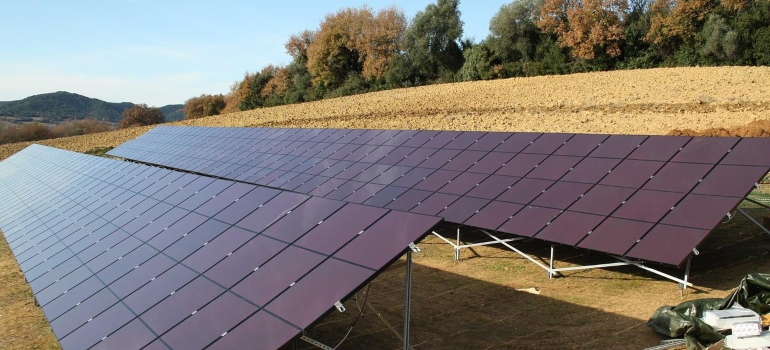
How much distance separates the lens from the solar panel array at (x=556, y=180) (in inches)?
420

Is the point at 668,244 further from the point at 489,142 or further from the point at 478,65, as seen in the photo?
the point at 478,65

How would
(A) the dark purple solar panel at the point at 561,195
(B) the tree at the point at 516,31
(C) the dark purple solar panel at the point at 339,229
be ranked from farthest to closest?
(B) the tree at the point at 516,31 → (A) the dark purple solar panel at the point at 561,195 → (C) the dark purple solar panel at the point at 339,229

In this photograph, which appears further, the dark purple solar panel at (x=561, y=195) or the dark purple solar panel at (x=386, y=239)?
the dark purple solar panel at (x=561, y=195)

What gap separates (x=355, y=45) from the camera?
7656 centimetres

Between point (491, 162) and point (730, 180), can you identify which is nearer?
point (730, 180)

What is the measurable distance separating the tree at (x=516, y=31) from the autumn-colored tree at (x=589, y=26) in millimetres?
2865

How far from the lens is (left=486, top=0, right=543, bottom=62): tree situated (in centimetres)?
6109

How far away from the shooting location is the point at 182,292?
7.32 meters

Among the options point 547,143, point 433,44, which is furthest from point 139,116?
point 547,143

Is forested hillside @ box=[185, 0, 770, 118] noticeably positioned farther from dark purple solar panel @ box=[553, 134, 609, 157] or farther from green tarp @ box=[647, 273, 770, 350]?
green tarp @ box=[647, 273, 770, 350]

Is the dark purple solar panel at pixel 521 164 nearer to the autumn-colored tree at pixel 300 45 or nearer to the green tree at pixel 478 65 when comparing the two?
the green tree at pixel 478 65

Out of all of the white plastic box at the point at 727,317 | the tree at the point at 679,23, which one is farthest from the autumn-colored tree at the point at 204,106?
the white plastic box at the point at 727,317

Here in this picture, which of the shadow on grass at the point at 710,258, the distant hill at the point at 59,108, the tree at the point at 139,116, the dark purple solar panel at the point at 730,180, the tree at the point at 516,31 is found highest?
the tree at the point at 516,31

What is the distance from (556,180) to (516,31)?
5232cm
